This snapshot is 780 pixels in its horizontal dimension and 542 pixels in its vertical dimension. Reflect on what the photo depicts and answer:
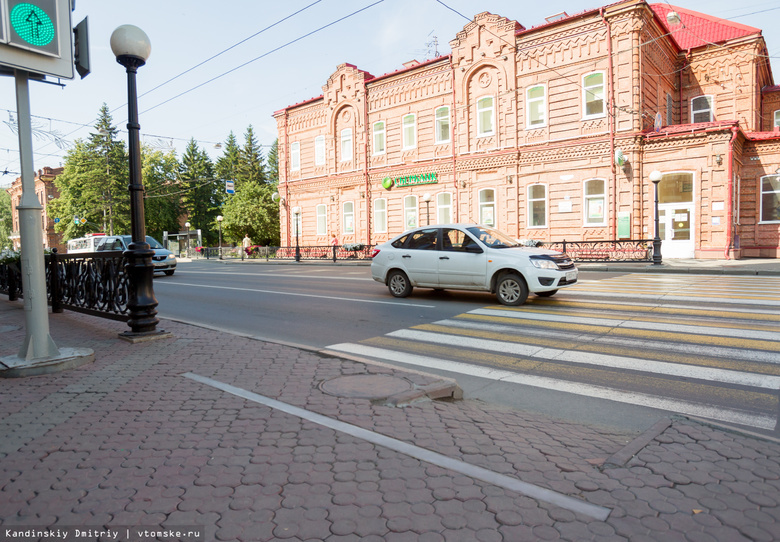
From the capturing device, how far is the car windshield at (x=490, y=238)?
10.6 m

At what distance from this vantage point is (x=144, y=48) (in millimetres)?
6945

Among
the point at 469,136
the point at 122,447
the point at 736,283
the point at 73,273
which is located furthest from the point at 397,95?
the point at 122,447

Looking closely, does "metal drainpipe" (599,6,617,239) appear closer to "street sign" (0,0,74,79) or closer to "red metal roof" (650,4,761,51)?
"red metal roof" (650,4,761,51)

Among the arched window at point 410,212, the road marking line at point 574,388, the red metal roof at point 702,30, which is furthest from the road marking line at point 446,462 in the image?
the red metal roof at point 702,30

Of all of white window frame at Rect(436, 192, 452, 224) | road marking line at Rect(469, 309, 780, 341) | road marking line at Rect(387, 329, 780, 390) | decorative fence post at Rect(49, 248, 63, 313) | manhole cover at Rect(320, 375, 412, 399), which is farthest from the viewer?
white window frame at Rect(436, 192, 452, 224)

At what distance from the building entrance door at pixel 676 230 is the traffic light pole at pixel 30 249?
23.7 metres

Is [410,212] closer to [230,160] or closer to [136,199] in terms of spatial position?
[136,199]

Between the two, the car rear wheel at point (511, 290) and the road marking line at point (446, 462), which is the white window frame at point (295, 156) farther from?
the road marking line at point (446, 462)

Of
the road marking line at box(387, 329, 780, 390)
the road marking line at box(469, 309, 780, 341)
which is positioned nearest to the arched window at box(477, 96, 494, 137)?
the road marking line at box(469, 309, 780, 341)

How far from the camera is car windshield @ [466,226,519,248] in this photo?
419 inches

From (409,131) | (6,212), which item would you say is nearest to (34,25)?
(409,131)

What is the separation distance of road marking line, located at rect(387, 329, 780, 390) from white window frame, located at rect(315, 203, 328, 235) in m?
28.3

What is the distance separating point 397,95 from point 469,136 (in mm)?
5970

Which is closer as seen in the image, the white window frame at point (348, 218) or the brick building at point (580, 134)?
the brick building at point (580, 134)
